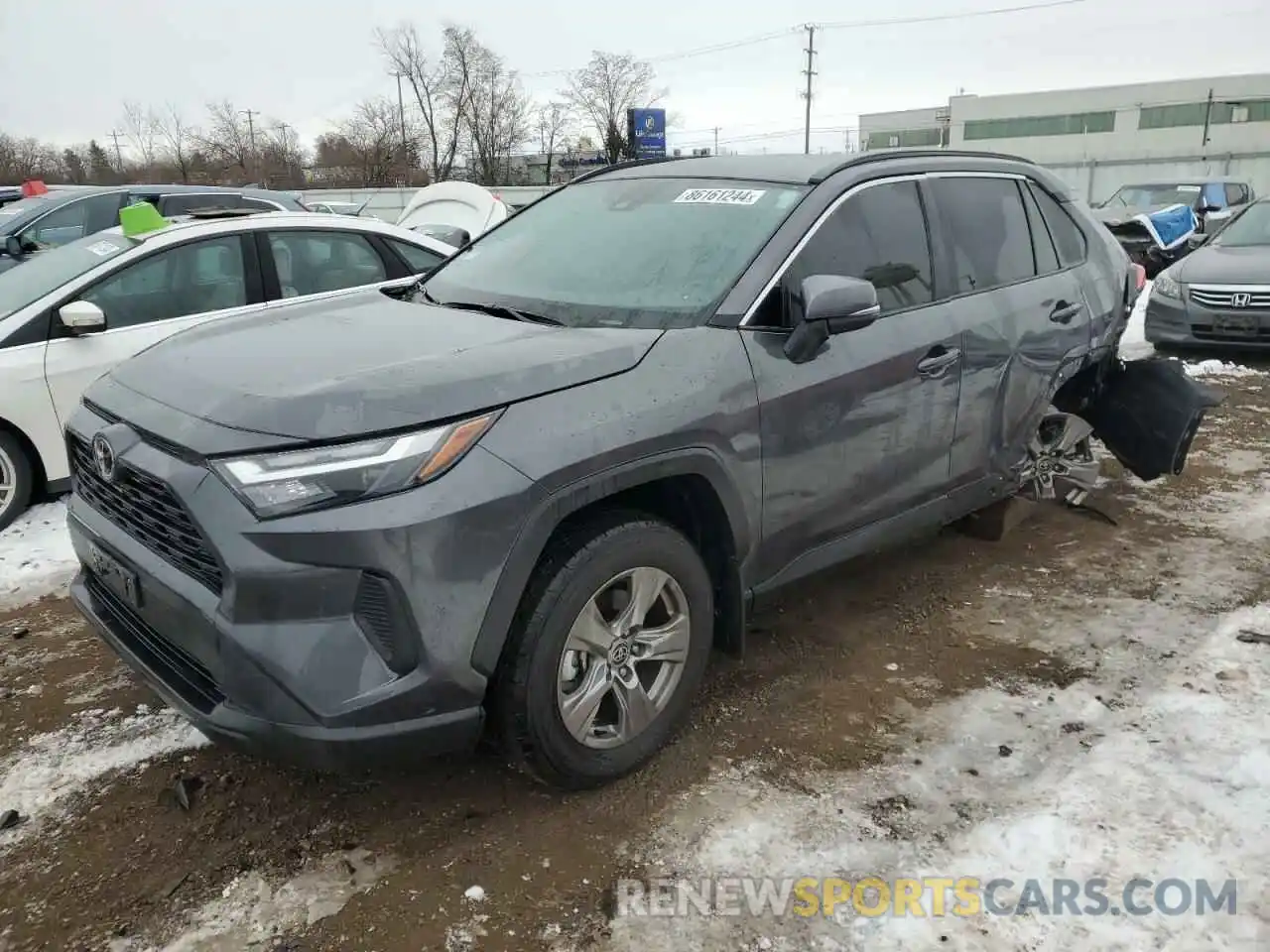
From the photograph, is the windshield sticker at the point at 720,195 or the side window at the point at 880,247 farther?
the windshield sticker at the point at 720,195

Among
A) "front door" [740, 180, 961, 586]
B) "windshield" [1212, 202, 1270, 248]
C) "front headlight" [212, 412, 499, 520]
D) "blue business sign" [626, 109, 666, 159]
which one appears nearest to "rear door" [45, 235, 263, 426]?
"front headlight" [212, 412, 499, 520]

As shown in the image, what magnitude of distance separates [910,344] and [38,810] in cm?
319

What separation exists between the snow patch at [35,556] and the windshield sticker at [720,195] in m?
3.04

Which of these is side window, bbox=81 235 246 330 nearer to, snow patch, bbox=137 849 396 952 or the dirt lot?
the dirt lot

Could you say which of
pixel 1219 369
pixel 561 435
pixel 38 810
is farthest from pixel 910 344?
pixel 1219 369

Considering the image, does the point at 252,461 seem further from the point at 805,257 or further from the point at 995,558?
the point at 995,558

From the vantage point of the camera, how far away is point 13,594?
4.39m

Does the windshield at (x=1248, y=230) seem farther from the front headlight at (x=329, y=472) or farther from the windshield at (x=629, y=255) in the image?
the front headlight at (x=329, y=472)

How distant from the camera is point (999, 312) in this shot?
3.88m

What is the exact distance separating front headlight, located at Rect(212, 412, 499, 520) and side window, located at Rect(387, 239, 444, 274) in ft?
14.5

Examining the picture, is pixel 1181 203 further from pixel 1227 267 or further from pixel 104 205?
pixel 104 205

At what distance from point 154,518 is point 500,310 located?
126 centimetres

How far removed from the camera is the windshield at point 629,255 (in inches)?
121

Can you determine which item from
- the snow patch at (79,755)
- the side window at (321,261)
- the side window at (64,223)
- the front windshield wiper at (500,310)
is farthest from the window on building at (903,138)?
the snow patch at (79,755)
